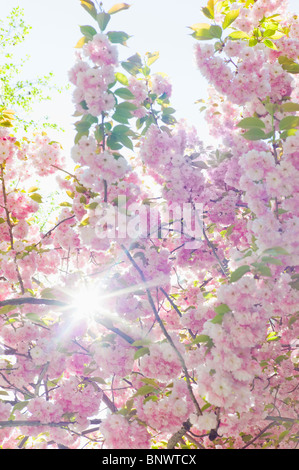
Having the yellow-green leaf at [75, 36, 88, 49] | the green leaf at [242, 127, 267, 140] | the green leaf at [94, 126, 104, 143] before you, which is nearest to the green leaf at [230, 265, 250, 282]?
the green leaf at [242, 127, 267, 140]

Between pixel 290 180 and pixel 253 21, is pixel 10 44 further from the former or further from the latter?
pixel 290 180

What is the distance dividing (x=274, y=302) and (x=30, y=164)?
2442 mm

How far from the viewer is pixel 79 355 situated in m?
2.99

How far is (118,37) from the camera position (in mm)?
2326

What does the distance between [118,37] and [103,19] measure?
0.13 metres

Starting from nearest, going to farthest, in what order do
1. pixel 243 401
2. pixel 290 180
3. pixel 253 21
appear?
pixel 243 401 → pixel 290 180 → pixel 253 21

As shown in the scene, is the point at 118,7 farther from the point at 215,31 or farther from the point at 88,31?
the point at 215,31

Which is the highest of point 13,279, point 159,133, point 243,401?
point 159,133

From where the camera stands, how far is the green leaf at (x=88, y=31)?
7.58ft

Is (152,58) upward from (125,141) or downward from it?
upward

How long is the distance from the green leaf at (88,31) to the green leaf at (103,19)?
5 cm

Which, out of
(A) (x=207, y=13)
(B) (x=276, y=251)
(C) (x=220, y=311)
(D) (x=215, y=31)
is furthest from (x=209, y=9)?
(C) (x=220, y=311)

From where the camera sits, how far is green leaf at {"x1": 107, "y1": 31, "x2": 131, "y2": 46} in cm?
232
